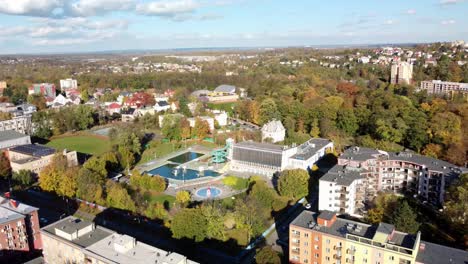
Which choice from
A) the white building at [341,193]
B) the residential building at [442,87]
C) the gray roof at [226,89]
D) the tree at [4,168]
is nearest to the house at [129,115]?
the gray roof at [226,89]

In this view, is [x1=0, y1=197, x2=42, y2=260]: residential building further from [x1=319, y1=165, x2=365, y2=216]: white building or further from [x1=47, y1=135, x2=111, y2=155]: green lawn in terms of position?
[x1=47, y1=135, x2=111, y2=155]: green lawn

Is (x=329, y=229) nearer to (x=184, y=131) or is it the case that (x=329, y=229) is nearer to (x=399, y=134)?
(x=399, y=134)

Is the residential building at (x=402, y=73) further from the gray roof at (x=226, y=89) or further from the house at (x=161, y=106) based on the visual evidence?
Result: the house at (x=161, y=106)

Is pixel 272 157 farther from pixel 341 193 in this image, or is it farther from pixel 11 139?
pixel 11 139

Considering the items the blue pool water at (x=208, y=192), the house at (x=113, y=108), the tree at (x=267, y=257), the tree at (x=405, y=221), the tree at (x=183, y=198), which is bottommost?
the blue pool water at (x=208, y=192)

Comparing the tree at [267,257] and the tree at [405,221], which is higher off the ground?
the tree at [405,221]

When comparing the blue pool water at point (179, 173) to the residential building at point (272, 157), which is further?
the blue pool water at point (179, 173)

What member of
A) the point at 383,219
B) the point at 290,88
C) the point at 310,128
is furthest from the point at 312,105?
the point at 383,219
